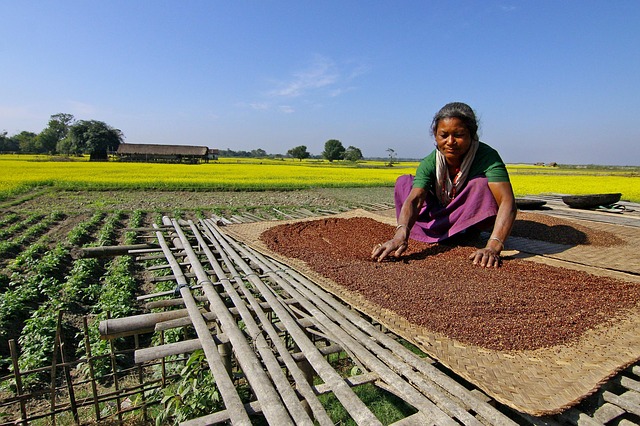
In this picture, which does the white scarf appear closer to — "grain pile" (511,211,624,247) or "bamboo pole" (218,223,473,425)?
"grain pile" (511,211,624,247)

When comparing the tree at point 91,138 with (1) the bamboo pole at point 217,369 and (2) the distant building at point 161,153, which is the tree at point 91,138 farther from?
(1) the bamboo pole at point 217,369

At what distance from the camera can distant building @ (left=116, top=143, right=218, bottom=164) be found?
41906 millimetres

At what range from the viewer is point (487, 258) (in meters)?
2.64

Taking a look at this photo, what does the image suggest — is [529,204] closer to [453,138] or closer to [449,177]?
[449,177]

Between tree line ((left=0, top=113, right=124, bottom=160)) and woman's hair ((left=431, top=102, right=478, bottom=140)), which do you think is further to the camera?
tree line ((left=0, top=113, right=124, bottom=160))

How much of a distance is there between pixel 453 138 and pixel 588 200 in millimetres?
4890

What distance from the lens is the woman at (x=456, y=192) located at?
9.59 feet

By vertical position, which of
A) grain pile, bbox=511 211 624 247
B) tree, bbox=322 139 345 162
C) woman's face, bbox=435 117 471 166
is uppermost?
tree, bbox=322 139 345 162

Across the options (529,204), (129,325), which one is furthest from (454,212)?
(529,204)

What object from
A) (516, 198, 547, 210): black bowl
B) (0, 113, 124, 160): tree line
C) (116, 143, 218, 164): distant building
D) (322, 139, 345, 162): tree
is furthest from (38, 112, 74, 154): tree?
(516, 198, 547, 210): black bowl

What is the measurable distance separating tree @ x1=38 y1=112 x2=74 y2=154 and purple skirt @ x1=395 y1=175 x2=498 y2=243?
75121mm

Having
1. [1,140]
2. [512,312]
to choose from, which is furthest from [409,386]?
[1,140]

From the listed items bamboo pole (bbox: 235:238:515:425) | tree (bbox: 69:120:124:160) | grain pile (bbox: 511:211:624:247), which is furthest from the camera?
tree (bbox: 69:120:124:160)

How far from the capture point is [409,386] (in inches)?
54.2
